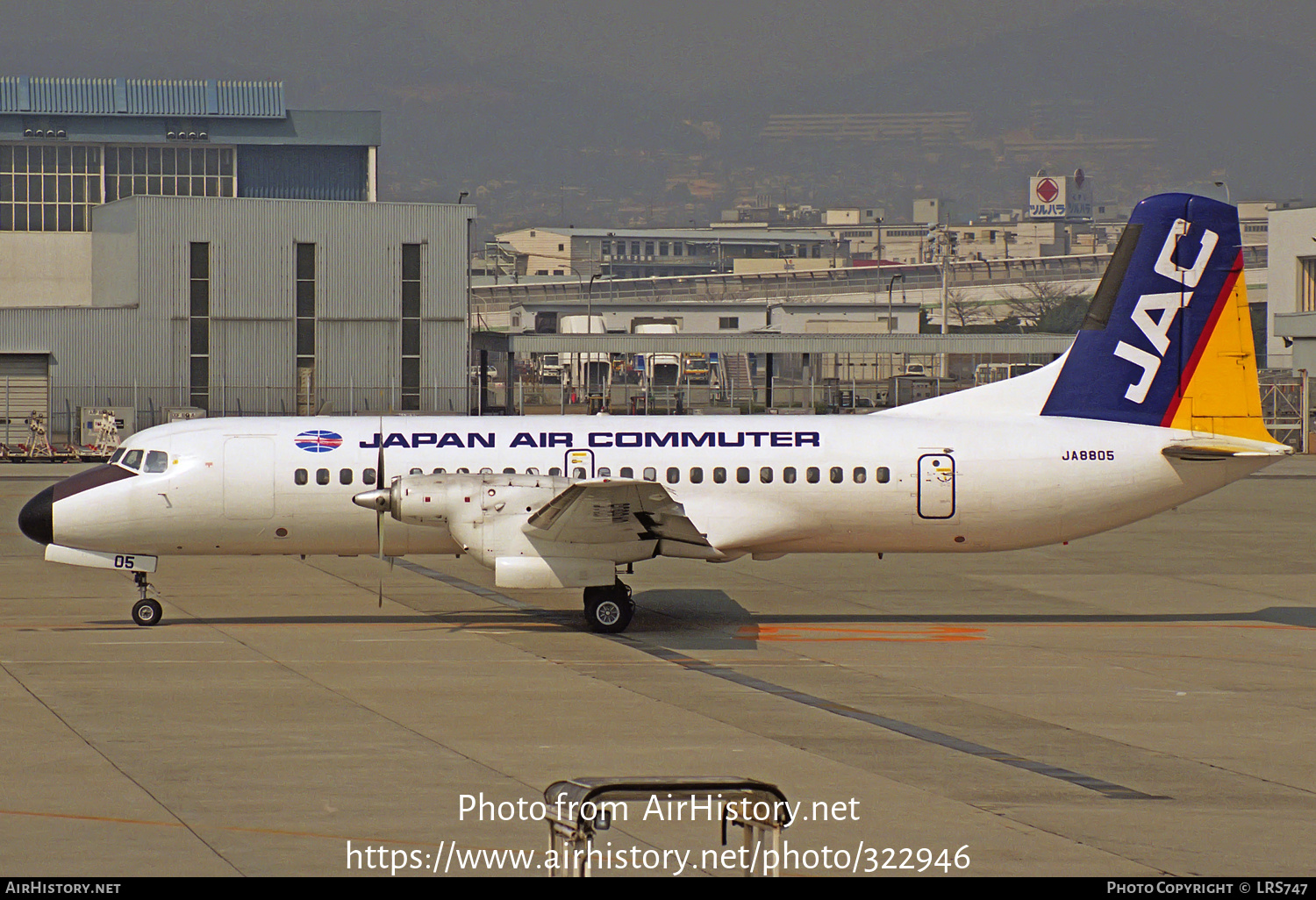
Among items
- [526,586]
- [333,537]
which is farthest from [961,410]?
[333,537]

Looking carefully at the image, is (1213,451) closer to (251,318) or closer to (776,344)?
(776,344)

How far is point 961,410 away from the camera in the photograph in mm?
24562

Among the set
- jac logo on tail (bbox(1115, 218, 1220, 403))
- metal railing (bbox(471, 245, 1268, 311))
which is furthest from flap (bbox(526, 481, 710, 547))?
metal railing (bbox(471, 245, 1268, 311))

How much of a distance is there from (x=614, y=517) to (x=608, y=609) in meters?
1.53

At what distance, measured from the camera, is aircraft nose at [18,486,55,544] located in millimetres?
22688

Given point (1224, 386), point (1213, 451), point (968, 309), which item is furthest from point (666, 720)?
point (968, 309)

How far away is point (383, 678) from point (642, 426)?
711 cm

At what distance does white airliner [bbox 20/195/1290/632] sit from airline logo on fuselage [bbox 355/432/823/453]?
0.09ft

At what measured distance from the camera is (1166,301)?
24.6m

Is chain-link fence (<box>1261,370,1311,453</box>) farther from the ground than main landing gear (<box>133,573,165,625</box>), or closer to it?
farther from the ground

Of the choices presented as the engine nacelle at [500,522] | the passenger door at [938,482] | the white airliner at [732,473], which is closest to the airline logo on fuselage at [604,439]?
the white airliner at [732,473]

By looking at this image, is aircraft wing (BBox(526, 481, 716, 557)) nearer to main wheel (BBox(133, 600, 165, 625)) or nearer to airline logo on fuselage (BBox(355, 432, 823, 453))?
airline logo on fuselage (BBox(355, 432, 823, 453))

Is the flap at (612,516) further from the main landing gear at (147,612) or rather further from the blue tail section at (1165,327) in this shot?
the blue tail section at (1165,327)

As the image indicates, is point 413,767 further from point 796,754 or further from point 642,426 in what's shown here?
point 642,426
